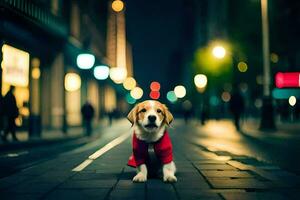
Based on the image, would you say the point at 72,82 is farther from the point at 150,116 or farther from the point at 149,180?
the point at 150,116

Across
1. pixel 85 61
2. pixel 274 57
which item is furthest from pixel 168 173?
pixel 274 57

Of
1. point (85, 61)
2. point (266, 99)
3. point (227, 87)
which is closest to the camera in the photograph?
point (266, 99)

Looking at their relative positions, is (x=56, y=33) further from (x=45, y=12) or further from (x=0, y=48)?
(x=0, y=48)

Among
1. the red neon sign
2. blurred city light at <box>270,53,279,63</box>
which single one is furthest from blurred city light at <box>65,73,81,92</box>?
blurred city light at <box>270,53,279,63</box>

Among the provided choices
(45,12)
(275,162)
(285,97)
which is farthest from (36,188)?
(285,97)

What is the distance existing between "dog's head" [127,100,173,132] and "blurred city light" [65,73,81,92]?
97.3 ft

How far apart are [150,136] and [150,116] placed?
18.3 inches

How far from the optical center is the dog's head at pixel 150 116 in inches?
269

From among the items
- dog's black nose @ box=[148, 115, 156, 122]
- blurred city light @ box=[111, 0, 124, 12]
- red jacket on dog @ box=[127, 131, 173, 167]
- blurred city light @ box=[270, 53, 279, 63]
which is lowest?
red jacket on dog @ box=[127, 131, 173, 167]

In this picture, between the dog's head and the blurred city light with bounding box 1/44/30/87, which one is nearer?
the dog's head

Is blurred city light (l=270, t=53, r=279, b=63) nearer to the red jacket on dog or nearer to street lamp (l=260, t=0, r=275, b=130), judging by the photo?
street lamp (l=260, t=0, r=275, b=130)

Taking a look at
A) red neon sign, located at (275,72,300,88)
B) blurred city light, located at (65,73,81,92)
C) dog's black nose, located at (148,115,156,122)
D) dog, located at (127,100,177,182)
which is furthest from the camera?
blurred city light, located at (65,73,81,92)

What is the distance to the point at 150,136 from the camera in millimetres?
7160

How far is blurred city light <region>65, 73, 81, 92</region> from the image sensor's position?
3687 cm
